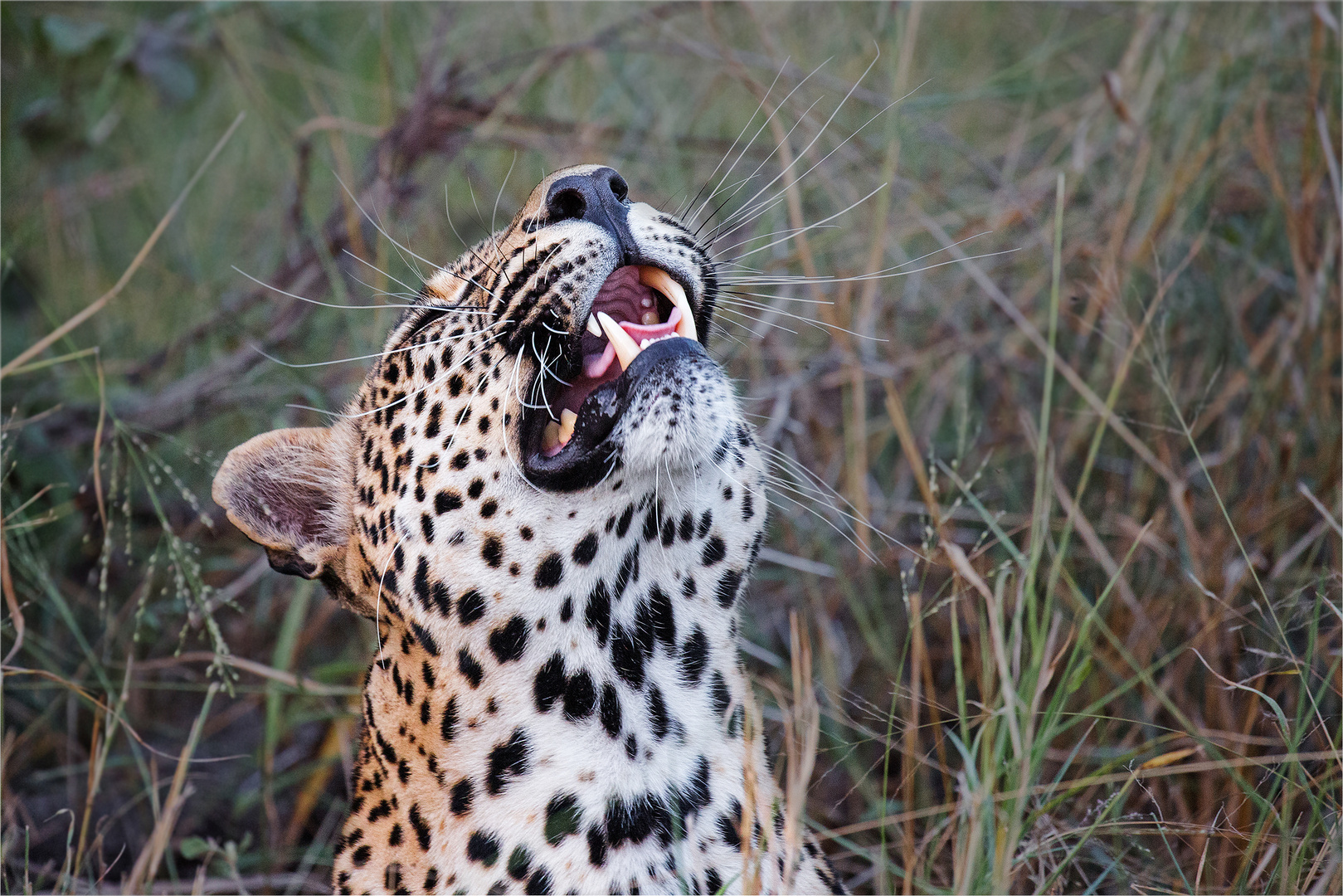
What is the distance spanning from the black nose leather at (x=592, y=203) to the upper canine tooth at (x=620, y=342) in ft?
0.47

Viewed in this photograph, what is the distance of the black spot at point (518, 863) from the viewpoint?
7.50ft

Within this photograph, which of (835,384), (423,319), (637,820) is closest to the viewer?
(637,820)

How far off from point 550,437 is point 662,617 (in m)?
0.43

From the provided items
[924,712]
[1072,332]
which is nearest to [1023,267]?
[1072,332]

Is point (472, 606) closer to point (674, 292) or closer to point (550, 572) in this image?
point (550, 572)

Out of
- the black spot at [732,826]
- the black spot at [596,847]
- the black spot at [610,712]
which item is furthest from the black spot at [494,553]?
the black spot at [732,826]

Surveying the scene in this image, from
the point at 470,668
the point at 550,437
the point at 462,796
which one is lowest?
the point at 462,796

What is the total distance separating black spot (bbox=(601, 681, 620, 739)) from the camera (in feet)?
7.82

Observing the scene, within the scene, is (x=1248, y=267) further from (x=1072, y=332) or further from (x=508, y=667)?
(x=508, y=667)

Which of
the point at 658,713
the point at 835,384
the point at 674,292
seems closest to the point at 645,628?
the point at 658,713

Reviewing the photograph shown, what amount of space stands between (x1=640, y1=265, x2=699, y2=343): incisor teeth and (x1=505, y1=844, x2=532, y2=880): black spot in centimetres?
105

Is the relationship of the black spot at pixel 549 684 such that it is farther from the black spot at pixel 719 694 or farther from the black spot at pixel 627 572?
the black spot at pixel 719 694

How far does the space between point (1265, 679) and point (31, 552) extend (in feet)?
12.6

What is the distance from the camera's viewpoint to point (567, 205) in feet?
8.13
